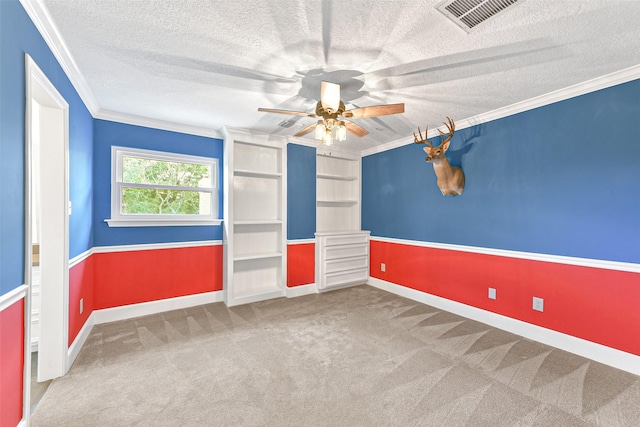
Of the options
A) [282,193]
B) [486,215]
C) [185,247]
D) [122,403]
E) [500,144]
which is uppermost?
[500,144]

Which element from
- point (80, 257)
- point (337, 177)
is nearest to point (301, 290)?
point (337, 177)

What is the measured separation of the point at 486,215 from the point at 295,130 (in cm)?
276

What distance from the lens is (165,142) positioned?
3691 millimetres

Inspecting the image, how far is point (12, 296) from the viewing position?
1.44 m

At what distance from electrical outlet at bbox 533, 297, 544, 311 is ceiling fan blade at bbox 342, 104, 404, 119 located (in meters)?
2.47

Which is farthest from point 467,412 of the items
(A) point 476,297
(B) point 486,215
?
(B) point 486,215

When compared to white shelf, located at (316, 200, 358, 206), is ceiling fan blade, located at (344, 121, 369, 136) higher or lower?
higher

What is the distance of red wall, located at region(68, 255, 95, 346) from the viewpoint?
8.19 ft

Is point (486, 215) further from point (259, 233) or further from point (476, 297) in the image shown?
point (259, 233)

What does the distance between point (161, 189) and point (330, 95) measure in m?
2.74

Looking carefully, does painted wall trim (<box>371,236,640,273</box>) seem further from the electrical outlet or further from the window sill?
the window sill

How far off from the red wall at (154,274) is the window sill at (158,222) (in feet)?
1.12

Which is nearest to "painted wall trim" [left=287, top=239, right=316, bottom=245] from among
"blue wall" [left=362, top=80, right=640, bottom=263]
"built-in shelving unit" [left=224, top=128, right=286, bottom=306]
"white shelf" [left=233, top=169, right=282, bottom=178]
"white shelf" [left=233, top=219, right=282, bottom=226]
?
"built-in shelving unit" [left=224, top=128, right=286, bottom=306]

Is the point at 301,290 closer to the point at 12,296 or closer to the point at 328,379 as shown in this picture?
the point at 328,379
